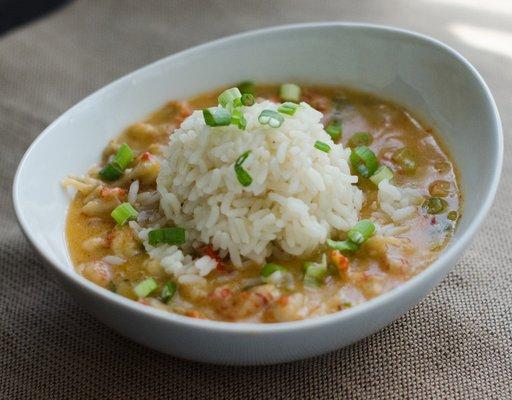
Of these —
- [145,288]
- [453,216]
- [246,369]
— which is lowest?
[246,369]

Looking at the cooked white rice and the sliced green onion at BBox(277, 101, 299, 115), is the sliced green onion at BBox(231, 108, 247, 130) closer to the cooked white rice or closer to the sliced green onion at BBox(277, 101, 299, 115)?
the sliced green onion at BBox(277, 101, 299, 115)

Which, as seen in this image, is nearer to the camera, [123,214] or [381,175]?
[123,214]

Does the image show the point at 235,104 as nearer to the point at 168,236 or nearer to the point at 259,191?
the point at 259,191

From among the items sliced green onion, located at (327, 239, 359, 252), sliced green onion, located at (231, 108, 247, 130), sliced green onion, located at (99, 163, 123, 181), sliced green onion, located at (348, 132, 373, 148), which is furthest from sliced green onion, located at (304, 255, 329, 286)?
sliced green onion, located at (99, 163, 123, 181)

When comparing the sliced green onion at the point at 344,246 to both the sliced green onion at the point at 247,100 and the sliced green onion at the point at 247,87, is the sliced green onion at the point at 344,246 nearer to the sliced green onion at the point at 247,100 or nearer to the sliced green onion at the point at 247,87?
the sliced green onion at the point at 247,100

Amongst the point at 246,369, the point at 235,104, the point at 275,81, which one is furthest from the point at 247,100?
the point at 246,369

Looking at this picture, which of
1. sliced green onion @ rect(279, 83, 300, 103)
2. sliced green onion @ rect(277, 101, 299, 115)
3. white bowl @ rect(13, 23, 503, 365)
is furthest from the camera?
sliced green onion @ rect(279, 83, 300, 103)

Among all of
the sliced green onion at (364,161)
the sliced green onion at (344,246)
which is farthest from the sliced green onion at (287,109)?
the sliced green onion at (344,246)

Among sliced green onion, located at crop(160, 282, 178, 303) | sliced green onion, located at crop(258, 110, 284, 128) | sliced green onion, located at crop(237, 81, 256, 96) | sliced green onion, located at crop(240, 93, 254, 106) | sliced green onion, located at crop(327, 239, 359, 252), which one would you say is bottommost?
sliced green onion, located at crop(160, 282, 178, 303)
